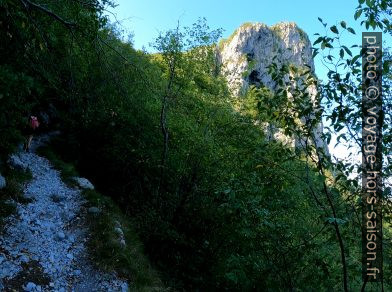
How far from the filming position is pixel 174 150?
13648mm

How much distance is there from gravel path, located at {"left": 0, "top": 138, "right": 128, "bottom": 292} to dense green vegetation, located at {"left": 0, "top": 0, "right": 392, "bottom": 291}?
30.7 inches

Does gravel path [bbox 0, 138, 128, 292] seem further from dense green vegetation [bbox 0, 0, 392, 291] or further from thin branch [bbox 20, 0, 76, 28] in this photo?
thin branch [bbox 20, 0, 76, 28]

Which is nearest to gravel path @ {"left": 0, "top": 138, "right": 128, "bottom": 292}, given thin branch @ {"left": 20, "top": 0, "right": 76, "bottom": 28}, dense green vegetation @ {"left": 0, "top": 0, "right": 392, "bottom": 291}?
dense green vegetation @ {"left": 0, "top": 0, "right": 392, "bottom": 291}

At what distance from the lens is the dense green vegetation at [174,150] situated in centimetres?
589

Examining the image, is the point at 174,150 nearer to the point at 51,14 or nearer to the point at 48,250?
the point at 48,250

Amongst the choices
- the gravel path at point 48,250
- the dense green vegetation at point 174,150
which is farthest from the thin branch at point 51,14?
the gravel path at point 48,250

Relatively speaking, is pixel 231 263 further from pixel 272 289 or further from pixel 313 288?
pixel 313 288

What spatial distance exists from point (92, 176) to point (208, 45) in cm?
910

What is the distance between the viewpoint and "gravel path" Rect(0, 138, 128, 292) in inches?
287

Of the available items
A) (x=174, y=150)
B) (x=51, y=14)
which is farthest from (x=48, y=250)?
(x=174, y=150)

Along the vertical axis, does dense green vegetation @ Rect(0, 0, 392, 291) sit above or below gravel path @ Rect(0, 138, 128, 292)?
above

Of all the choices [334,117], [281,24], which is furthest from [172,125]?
[281,24]

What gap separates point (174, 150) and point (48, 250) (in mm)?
6468

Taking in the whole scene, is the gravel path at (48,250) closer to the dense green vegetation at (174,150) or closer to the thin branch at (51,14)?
the dense green vegetation at (174,150)
